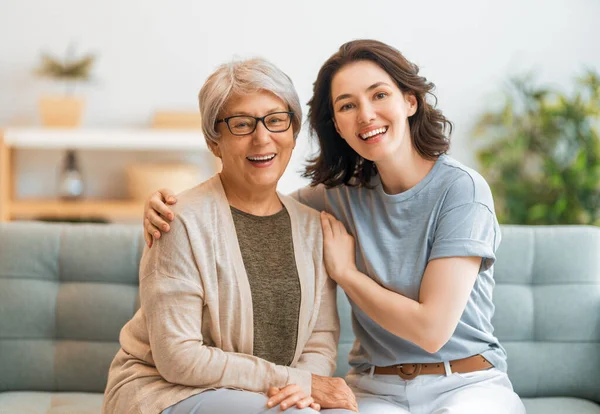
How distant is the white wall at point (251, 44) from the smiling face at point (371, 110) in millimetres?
2477

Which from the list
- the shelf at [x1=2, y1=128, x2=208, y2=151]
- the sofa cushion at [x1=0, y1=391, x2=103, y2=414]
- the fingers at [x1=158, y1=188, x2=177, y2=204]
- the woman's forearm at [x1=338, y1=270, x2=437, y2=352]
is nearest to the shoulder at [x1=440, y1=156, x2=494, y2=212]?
the woman's forearm at [x1=338, y1=270, x2=437, y2=352]

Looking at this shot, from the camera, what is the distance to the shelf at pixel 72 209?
4.23 m

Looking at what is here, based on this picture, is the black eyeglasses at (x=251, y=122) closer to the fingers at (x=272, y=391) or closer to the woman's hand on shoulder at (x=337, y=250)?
→ the woman's hand on shoulder at (x=337, y=250)

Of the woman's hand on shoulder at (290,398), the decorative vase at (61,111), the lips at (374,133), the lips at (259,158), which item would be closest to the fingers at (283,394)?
the woman's hand on shoulder at (290,398)

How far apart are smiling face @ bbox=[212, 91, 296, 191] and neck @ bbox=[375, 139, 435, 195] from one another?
274mm

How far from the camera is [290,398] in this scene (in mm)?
1650

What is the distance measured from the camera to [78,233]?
230 cm

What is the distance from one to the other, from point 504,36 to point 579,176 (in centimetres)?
101

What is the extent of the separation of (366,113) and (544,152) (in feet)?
9.72

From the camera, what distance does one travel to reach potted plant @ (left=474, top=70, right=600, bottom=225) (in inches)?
171

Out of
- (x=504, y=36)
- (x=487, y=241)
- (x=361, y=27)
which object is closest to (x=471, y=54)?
(x=504, y=36)

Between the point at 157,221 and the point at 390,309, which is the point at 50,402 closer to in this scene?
the point at 157,221

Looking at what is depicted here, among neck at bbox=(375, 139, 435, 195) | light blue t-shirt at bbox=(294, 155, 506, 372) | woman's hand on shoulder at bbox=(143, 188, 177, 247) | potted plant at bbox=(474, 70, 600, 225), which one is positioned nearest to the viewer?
woman's hand on shoulder at bbox=(143, 188, 177, 247)

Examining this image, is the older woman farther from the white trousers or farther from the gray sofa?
the gray sofa
